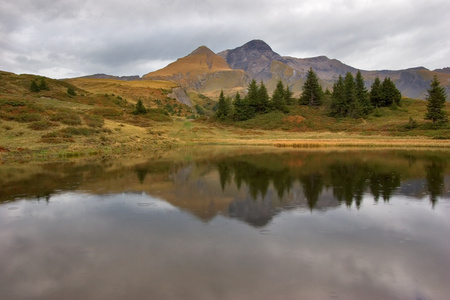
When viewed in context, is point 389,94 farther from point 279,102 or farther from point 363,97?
point 279,102

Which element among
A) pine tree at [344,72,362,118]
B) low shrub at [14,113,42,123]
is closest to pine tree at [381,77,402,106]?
pine tree at [344,72,362,118]

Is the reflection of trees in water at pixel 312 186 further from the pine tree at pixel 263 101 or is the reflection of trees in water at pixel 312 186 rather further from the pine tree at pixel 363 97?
the pine tree at pixel 263 101

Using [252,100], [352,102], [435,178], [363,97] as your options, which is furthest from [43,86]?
[435,178]

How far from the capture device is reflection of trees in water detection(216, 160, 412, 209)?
49.9 ft

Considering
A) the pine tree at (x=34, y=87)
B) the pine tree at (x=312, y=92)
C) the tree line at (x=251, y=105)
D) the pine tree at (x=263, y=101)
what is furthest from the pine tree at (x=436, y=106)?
the pine tree at (x=34, y=87)

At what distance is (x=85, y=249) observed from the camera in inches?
353

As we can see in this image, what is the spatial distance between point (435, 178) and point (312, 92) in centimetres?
6950

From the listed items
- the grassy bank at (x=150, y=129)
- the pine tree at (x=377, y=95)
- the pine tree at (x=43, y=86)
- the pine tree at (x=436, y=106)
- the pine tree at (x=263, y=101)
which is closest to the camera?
the grassy bank at (x=150, y=129)

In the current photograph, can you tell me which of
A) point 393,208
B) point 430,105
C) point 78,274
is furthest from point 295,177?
point 430,105

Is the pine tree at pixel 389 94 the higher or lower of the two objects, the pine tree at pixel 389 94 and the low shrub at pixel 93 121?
the higher

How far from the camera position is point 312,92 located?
8519cm

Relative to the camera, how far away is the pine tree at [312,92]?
84.2 m

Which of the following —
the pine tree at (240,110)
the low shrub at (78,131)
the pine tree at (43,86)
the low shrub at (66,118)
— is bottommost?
the low shrub at (78,131)

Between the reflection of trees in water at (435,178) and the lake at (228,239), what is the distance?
0.14 meters
